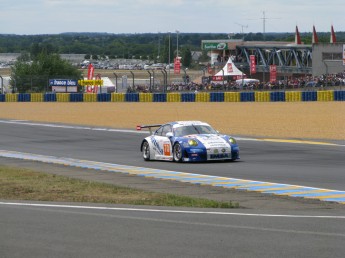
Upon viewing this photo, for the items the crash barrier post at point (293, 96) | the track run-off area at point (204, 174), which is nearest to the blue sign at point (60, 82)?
the crash barrier post at point (293, 96)

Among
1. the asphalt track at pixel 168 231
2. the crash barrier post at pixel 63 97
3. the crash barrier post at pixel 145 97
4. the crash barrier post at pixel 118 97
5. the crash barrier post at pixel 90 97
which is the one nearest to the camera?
the asphalt track at pixel 168 231

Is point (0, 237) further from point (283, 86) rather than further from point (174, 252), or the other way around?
point (283, 86)

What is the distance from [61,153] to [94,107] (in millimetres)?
35187

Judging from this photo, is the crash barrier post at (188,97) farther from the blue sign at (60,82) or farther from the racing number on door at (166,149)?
the racing number on door at (166,149)

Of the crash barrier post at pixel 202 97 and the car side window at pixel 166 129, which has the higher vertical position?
the crash barrier post at pixel 202 97

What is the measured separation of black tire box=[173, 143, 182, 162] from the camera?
914 inches

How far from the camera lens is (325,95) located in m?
56.3

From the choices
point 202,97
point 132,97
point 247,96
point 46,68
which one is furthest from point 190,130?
point 46,68

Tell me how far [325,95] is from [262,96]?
546cm

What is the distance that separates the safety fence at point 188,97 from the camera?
57.3m

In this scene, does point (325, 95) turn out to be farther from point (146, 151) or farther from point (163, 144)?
point (163, 144)

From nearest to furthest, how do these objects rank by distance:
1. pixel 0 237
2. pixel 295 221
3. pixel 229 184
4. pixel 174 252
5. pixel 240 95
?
pixel 174 252
pixel 0 237
pixel 295 221
pixel 229 184
pixel 240 95

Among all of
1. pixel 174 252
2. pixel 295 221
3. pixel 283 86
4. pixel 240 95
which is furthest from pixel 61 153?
pixel 283 86

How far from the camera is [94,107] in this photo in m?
62.9
